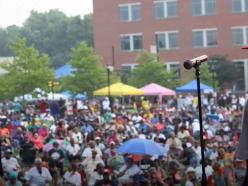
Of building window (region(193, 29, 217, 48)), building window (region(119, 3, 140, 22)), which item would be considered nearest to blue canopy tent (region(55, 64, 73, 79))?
building window (region(119, 3, 140, 22))

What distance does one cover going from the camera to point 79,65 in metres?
43.3

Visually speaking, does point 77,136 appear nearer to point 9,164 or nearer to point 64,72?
point 9,164

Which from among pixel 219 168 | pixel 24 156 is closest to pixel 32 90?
pixel 24 156

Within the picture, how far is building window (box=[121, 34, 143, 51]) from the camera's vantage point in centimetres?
5694

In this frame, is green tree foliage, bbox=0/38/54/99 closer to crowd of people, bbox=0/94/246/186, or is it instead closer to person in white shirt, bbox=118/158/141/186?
crowd of people, bbox=0/94/246/186

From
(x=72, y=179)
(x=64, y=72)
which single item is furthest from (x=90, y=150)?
(x=64, y=72)

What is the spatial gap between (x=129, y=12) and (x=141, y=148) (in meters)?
44.7

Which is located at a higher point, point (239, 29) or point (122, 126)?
point (239, 29)

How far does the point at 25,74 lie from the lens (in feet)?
129

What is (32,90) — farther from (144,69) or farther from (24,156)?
(24,156)

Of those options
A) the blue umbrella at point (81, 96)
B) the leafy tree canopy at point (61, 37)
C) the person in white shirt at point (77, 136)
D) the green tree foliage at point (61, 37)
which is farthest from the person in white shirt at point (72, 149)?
the green tree foliage at point (61, 37)

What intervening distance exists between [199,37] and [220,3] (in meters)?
3.30

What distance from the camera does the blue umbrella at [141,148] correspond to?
1340cm

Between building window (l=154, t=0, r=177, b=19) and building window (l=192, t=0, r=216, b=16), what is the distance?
1.74 m
